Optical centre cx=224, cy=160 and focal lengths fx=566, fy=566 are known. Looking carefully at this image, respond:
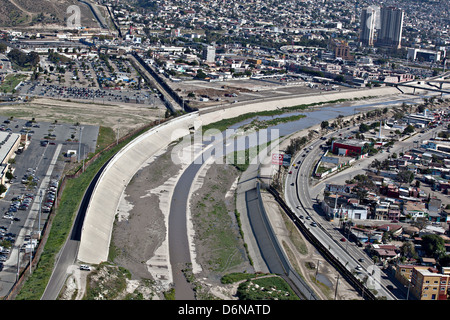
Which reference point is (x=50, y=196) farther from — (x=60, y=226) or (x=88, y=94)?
(x=88, y=94)

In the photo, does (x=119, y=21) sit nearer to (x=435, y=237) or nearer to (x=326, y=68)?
(x=326, y=68)

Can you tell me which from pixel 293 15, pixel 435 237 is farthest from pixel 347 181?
pixel 293 15

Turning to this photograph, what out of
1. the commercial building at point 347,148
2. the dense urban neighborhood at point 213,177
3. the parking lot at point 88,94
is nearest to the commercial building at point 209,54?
the dense urban neighborhood at point 213,177

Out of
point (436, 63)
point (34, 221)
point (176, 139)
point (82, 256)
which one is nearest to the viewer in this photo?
point (82, 256)

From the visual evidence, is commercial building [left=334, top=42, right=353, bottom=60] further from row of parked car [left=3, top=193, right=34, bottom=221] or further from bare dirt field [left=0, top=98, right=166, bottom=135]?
row of parked car [left=3, top=193, right=34, bottom=221]

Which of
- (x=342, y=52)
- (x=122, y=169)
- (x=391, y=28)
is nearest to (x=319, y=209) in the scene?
(x=122, y=169)

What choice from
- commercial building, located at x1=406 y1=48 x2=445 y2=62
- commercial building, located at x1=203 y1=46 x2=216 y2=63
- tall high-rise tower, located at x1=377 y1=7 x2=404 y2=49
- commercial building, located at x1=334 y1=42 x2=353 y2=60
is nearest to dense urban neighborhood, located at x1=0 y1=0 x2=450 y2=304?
commercial building, located at x1=203 y1=46 x2=216 y2=63
